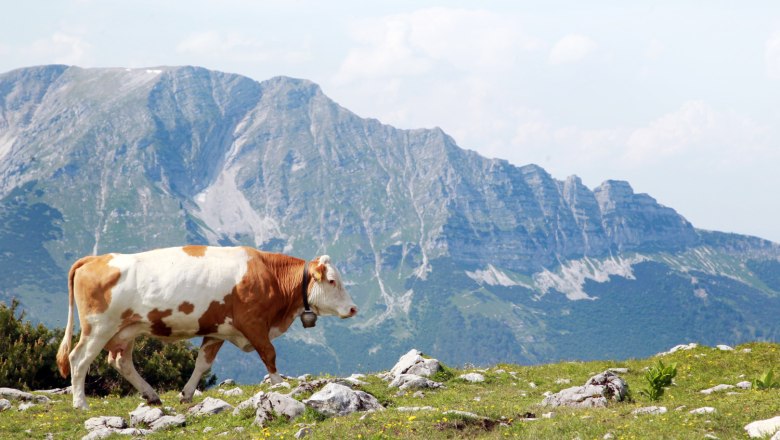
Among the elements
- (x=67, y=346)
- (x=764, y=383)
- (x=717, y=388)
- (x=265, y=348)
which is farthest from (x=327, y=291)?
(x=764, y=383)

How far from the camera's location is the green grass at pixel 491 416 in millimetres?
17094

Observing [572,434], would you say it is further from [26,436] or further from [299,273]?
[26,436]

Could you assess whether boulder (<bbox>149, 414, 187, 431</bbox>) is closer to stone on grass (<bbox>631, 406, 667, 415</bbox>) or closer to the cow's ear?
the cow's ear

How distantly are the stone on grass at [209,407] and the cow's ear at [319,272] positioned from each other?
4.32 m

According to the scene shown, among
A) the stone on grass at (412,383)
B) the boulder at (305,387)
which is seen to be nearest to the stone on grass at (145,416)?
the boulder at (305,387)

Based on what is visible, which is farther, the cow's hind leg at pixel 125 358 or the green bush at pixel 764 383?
the green bush at pixel 764 383

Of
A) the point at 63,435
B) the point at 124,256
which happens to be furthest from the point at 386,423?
the point at 124,256

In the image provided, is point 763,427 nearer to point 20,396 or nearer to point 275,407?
point 275,407

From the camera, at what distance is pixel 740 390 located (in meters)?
23.9

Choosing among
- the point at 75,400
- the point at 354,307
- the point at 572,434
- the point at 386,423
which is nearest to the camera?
the point at 572,434

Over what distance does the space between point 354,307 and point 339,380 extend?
6.90 ft

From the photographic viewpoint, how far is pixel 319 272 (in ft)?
78.4

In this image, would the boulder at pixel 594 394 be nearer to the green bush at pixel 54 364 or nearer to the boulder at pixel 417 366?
the boulder at pixel 417 366

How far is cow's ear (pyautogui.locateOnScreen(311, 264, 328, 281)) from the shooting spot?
23.8m
